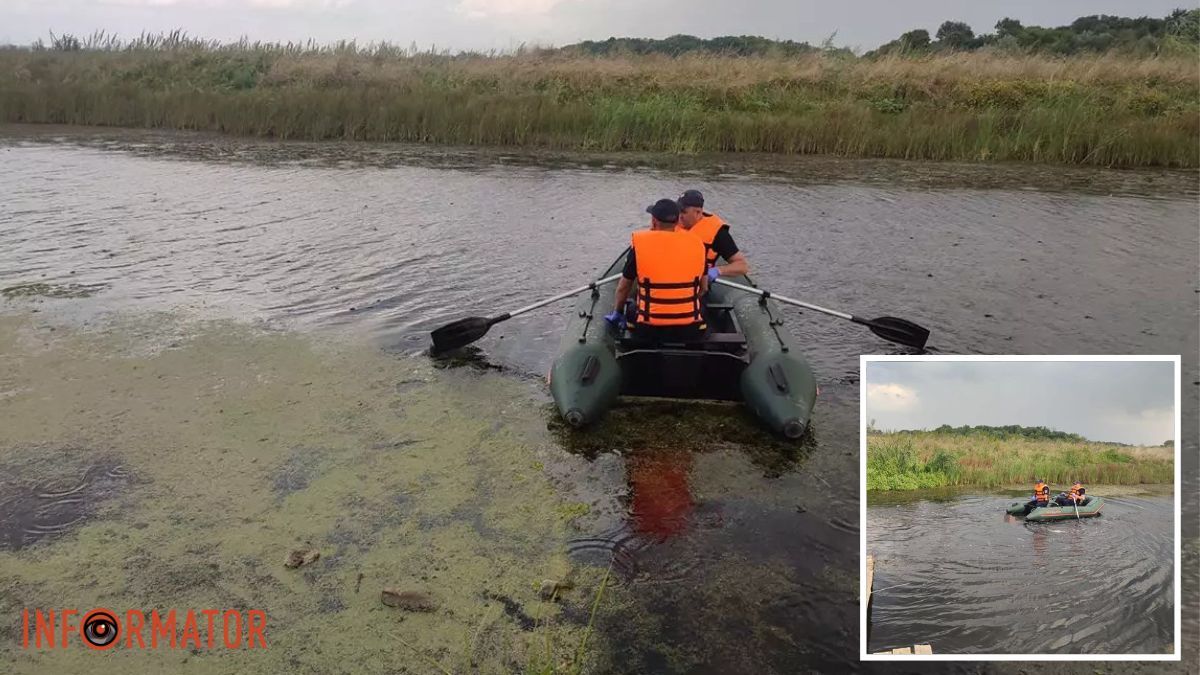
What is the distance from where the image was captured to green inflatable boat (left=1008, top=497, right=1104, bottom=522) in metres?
2.18

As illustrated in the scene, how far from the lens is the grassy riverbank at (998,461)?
1.99 metres

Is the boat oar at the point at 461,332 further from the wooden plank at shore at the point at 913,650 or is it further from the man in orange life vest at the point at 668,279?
the wooden plank at shore at the point at 913,650

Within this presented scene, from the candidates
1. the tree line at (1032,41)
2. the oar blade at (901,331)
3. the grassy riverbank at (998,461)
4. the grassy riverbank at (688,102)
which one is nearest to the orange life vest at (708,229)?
the oar blade at (901,331)

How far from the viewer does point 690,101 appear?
2006 cm

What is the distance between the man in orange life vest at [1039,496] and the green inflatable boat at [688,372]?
274 cm

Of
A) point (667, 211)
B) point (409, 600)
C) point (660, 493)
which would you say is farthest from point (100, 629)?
point (667, 211)

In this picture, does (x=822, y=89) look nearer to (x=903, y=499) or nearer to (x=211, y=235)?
(x=211, y=235)

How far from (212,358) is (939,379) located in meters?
5.78

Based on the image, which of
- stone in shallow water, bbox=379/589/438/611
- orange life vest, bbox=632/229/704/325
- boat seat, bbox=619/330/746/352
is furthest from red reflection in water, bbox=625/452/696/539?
stone in shallow water, bbox=379/589/438/611

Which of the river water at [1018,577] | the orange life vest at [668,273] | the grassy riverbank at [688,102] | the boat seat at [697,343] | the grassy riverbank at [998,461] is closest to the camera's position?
the grassy riverbank at [998,461]

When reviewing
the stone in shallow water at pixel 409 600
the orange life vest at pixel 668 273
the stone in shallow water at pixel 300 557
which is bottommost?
the stone in shallow water at pixel 409 600

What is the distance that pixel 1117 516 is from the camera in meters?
2.34

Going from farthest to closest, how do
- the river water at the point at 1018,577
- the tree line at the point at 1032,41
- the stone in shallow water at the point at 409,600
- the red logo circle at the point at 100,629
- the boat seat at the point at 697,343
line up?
the tree line at the point at 1032,41
the boat seat at the point at 697,343
the stone in shallow water at the point at 409,600
the red logo circle at the point at 100,629
the river water at the point at 1018,577

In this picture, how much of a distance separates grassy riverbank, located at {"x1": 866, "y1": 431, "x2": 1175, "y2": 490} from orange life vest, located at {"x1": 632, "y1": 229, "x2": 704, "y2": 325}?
325 cm
